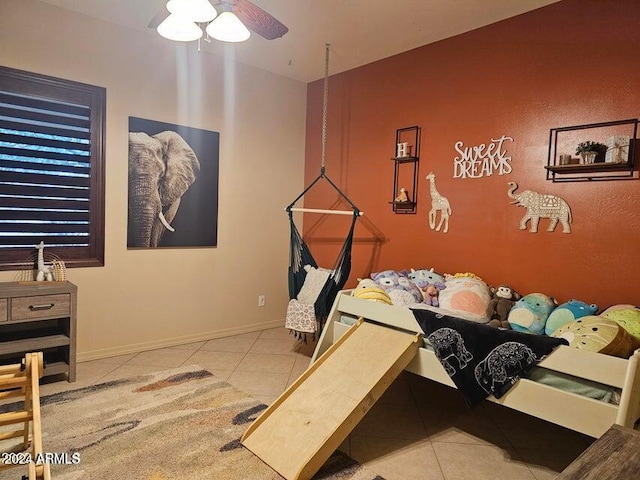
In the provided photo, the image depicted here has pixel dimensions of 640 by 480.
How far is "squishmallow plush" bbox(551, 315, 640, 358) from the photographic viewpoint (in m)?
1.75

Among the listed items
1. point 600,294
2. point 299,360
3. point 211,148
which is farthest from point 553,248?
point 211,148

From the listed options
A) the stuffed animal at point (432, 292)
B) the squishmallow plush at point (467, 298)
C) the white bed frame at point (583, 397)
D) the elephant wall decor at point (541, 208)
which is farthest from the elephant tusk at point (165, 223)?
the elephant wall decor at point (541, 208)

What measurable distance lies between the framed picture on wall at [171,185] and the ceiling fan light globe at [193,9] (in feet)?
5.35

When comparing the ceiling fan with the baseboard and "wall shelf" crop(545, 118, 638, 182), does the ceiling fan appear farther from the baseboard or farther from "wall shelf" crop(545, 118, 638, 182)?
the baseboard

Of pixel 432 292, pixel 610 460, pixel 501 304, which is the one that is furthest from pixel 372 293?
pixel 610 460

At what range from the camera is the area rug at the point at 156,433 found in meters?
1.85

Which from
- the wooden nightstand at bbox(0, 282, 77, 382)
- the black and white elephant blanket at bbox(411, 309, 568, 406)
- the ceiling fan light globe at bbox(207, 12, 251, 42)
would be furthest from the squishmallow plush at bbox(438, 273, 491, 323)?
the wooden nightstand at bbox(0, 282, 77, 382)

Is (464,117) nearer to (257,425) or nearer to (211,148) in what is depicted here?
(211,148)

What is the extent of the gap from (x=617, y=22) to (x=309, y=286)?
8.63ft

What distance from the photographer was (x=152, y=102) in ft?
11.1

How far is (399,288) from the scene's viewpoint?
279 cm

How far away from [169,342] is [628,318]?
3263mm

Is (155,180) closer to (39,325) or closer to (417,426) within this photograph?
(39,325)

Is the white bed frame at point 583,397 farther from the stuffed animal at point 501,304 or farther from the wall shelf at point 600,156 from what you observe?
the wall shelf at point 600,156
